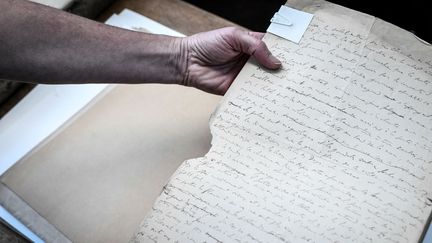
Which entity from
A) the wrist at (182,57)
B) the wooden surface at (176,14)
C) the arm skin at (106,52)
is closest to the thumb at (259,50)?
the arm skin at (106,52)

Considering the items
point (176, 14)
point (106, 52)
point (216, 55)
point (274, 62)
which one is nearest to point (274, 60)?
point (274, 62)

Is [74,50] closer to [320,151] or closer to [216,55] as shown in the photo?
[216,55]

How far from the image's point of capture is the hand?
0.67m

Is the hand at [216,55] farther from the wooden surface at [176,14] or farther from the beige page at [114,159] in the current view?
the wooden surface at [176,14]

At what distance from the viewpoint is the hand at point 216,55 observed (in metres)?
0.67

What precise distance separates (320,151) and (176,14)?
0.57 m

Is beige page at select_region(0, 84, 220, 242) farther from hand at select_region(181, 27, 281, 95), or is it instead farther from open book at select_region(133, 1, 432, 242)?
open book at select_region(133, 1, 432, 242)

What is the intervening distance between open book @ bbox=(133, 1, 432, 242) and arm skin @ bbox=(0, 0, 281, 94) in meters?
0.08

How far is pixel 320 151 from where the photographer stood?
0.56 m

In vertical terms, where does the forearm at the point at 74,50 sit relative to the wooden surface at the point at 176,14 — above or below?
below

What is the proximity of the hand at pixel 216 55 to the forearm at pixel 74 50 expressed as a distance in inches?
0.9

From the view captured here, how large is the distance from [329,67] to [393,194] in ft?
0.68

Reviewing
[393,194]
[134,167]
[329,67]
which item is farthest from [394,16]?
[134,167]

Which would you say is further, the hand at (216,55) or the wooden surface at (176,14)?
the wooden surface at (176,14)
